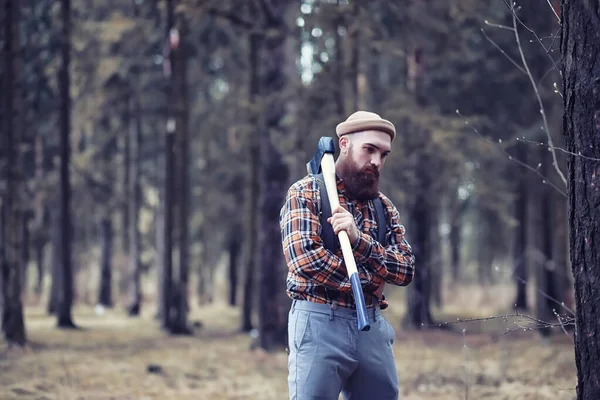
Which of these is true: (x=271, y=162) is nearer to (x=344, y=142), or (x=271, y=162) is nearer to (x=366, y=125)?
(x=344, y=142)

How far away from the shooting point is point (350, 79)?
15.8m

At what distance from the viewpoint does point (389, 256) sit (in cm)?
444

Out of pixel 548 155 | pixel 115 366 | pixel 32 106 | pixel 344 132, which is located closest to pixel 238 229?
pixel 32 106

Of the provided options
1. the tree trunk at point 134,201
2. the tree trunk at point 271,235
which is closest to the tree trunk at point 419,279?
the tree trunk at point 271,235

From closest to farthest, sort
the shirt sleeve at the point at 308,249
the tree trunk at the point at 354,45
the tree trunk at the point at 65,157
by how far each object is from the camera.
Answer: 1. the shirt sleeve at the point at 308,249
2. the tree trunk at the point at 354,45
3. the tree trunk at the point at 65,157

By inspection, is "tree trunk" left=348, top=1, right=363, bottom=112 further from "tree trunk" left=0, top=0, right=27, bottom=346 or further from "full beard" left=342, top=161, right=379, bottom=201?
"full beard" left=342, top=161, right=379, bottom=201

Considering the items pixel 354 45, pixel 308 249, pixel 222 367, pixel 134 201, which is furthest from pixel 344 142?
pixel 134 201

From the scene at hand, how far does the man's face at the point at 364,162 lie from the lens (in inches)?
174

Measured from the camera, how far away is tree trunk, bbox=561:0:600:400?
3.82 m

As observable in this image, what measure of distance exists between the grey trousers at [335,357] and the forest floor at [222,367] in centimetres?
271

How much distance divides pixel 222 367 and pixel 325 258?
9412 millimetres

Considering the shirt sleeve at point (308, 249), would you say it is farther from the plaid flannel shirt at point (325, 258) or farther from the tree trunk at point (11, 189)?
the tree trunk at point (11, 189)

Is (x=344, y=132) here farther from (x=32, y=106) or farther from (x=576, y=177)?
(x=32, y=106)

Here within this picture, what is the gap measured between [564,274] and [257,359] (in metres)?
6.78
